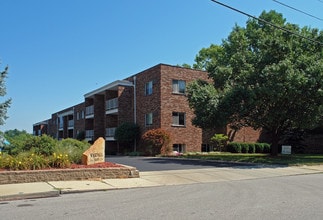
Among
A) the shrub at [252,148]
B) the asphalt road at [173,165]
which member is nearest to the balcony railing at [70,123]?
the shrub at [252,148]

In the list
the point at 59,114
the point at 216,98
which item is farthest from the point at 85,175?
the point at 59,114

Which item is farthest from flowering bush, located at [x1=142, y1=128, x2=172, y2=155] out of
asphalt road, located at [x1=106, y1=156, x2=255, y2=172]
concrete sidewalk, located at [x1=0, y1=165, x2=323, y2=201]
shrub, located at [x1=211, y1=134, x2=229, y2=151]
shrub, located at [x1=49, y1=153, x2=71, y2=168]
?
shrub, located at [x1=49, y1=153, x2=71, y2=168]

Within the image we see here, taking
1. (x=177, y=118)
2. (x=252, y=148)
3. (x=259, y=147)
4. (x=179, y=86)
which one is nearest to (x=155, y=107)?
(x=177, y=118)

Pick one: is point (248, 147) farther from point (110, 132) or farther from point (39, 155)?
point (39, 155)

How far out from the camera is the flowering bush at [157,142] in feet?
101

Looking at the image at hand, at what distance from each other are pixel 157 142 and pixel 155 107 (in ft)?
12.2

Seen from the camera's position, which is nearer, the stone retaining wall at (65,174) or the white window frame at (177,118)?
the stone retaining wall at (65,174)

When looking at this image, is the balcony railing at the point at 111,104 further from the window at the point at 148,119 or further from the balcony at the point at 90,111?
the balcony at the point at 90,111

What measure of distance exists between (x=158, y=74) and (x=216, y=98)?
943cm

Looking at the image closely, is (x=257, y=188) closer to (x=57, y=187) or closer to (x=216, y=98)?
(x=57, y=187)

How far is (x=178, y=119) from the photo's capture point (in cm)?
3341

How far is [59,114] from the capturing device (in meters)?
66.6

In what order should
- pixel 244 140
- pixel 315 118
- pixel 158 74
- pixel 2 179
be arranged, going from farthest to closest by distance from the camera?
1. pixel 244 140
2. pixel 158 74
3. pixel 315 118
4. pixel 2 179

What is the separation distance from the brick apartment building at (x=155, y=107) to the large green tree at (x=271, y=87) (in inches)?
257
